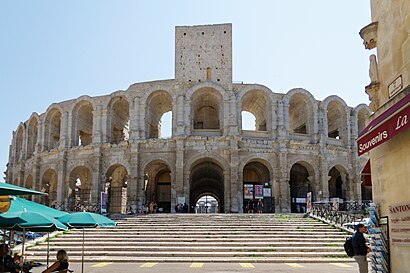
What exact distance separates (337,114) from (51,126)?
24.6 meters

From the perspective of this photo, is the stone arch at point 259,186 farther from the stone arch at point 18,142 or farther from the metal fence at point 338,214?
the stone arch at point 18,142

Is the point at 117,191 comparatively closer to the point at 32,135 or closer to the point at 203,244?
the point at 32,135

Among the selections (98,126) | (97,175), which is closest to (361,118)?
(98,126)

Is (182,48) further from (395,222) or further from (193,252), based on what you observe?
(395,222)

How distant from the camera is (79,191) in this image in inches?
1585

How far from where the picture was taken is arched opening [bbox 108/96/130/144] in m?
35.9

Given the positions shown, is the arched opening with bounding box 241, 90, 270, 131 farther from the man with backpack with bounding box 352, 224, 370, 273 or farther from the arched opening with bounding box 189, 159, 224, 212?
the man with backpack with bounding box 352, 224, 370, 273

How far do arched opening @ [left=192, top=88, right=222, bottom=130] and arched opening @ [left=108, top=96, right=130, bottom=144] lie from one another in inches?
232

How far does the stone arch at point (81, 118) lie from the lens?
120 ft

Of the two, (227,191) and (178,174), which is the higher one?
(178,174)

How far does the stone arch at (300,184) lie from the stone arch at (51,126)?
20.4m

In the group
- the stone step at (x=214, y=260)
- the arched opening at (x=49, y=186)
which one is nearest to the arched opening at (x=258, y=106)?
the arched opening at (x=49, y=186)

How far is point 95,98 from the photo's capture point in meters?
36.6

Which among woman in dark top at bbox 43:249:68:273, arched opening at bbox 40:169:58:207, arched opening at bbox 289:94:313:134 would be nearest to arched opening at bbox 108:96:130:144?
arched opening at bbox 40:169:58:207
